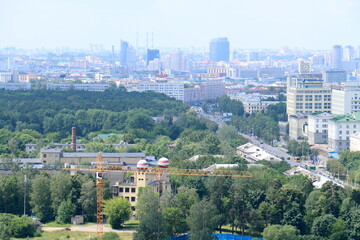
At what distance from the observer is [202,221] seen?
2375 cm

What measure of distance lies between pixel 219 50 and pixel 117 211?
13809cm

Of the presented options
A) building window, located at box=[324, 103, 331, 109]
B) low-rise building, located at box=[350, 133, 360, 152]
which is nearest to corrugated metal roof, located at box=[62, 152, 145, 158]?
low-rise building, located at box=[350, 133, 360, 152]

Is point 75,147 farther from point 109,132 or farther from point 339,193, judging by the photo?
point 339,193

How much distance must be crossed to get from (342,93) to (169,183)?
A: 23.2m

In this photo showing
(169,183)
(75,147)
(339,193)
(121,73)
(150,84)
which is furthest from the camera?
(121,73)

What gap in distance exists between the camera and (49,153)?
3538cm

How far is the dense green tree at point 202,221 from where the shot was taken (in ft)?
76.7

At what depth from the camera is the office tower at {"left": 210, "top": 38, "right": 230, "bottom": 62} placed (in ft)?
533

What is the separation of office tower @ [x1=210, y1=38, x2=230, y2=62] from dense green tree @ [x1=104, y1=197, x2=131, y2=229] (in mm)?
136440

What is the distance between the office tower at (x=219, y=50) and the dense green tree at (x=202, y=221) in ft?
455

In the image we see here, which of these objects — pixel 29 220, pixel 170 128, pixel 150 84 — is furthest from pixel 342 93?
pixel 150 84

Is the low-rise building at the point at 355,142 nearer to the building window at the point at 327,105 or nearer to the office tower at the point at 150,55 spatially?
the building window at the point at 327,105

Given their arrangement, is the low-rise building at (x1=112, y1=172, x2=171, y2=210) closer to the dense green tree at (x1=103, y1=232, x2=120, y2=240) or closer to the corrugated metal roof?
the dense green tree at (x1=103, y1=232, x2=120, y2=240)

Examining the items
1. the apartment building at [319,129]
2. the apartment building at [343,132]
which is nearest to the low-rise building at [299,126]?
the apartment building at [319,129]
